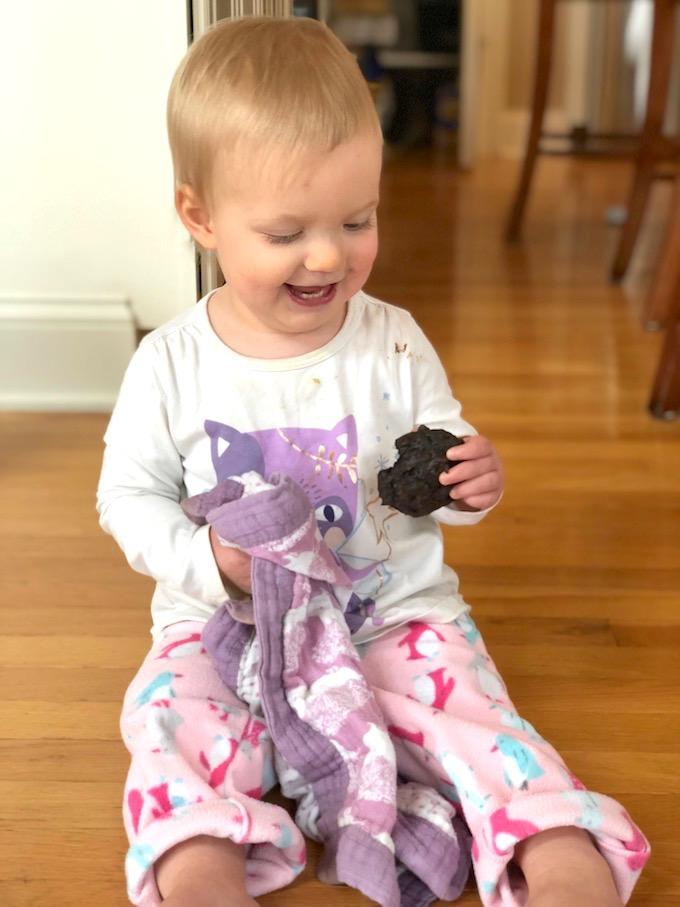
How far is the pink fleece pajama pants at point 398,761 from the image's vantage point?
82 cm

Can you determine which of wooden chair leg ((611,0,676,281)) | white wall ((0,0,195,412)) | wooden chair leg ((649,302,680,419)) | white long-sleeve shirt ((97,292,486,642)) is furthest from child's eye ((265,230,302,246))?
wooden chair leg ((611,0,676,281))

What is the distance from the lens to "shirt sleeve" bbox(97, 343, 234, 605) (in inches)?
36.3

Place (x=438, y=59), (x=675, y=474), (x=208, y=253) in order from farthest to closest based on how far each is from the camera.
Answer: (x=438, y=59)
(x=675, y=474)
(x=208, y=253)

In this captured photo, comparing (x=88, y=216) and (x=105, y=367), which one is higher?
(x=88, y=216)

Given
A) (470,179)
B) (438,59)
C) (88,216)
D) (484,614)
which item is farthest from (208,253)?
(438,59)

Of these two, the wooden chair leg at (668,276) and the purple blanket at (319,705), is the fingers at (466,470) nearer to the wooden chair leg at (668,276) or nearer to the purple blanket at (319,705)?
the purple blanket at (319,705)

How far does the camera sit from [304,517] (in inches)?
34.9

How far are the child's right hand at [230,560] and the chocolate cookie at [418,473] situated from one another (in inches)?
4.8

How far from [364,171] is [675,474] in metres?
0.86

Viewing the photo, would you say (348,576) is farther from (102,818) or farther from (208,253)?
(208,253)

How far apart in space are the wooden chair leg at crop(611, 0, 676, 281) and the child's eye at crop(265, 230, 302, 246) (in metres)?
1.81

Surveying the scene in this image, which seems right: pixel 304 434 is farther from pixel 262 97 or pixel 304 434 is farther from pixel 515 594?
Result: pixel 515 594

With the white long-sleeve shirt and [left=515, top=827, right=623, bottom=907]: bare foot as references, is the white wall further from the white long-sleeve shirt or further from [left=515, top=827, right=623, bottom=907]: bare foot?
[left=515, top=827, right=623, bottom=907]: bare foot

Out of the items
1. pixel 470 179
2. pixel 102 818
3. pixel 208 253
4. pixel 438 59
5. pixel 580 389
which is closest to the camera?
pixel 102 818
